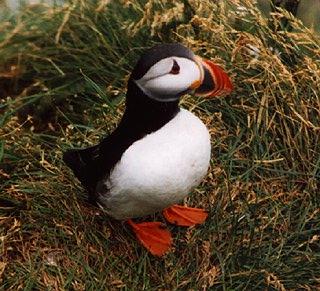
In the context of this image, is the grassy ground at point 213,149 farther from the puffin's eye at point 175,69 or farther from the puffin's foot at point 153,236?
the puffin's eye at point 175,69

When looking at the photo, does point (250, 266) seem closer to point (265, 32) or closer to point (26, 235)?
point (26, 235)

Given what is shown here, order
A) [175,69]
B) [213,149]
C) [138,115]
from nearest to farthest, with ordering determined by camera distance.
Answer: [175,69]
[138,115]
[213,149]

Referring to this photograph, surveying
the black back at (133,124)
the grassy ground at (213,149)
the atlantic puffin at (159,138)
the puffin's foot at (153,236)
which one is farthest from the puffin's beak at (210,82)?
the puffin's foot at (153,236)

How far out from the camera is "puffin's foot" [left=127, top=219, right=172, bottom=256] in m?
3.05

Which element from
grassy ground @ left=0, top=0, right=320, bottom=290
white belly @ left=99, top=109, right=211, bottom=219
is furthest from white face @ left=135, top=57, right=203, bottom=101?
grassy ground @ left=0, top=0, right=320, bottom=290

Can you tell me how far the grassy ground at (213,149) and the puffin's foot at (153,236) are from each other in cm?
4

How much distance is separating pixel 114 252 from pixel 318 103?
3.43ft

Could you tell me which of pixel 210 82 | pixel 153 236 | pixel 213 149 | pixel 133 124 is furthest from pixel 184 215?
pixel 210 82

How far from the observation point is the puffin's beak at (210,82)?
2691 millimetres

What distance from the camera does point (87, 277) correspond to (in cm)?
304

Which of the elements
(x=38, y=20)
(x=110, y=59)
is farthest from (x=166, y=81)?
(x=38, y=20)

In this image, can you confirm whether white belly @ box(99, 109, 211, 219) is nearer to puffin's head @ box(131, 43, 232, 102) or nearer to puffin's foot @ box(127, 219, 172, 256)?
puffin's head @ box(131, 43, 232, 102)

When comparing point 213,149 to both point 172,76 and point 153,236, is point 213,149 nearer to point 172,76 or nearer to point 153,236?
point 153,236

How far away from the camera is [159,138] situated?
2.72 metres
